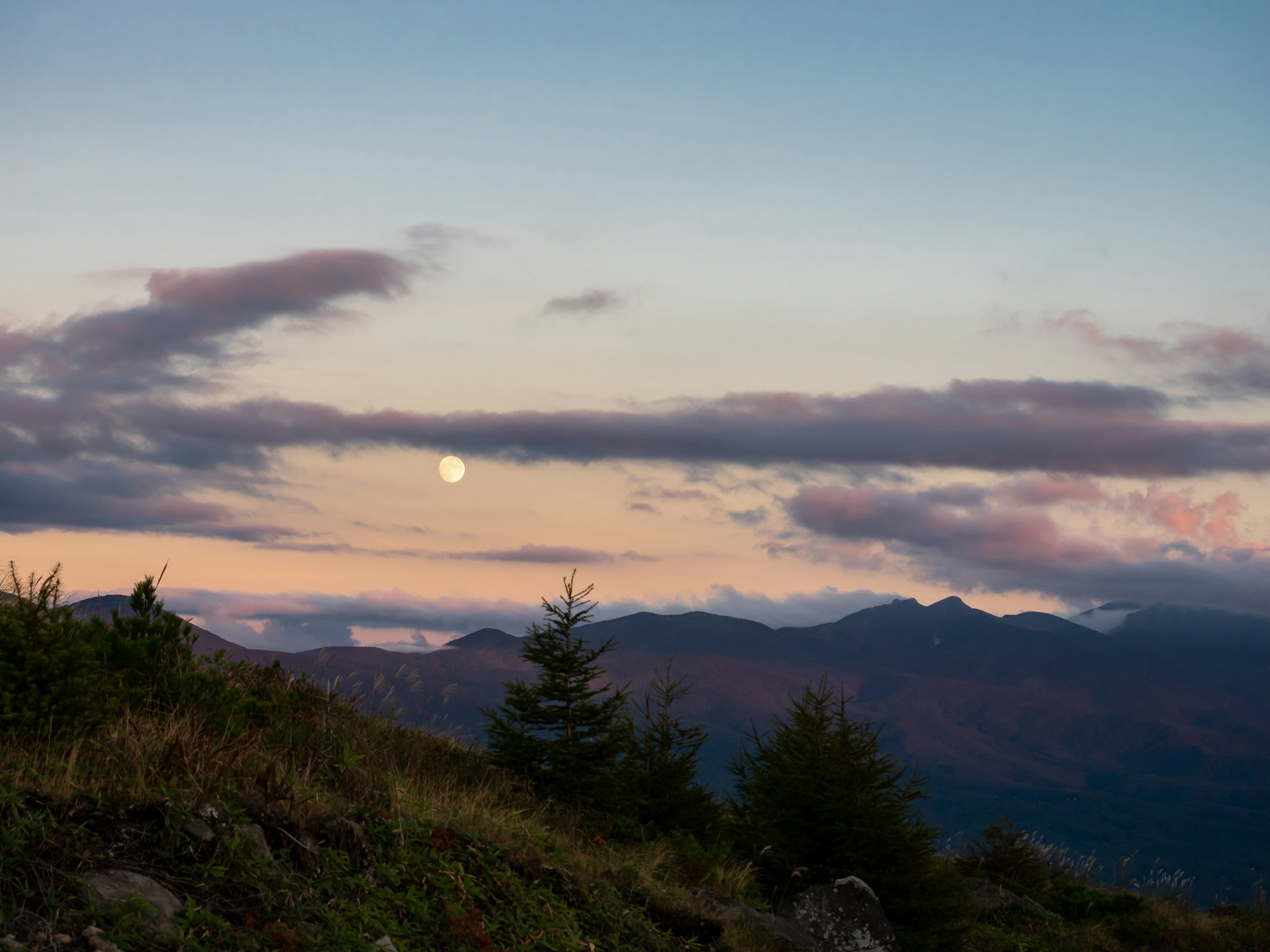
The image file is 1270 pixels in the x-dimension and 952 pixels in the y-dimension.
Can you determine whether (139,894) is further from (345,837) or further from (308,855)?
(345,837)

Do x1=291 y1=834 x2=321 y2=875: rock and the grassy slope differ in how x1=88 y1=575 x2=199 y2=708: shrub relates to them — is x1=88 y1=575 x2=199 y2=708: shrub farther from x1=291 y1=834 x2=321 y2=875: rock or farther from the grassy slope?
x1=291 y1=834 x2=321 y2=875: rock

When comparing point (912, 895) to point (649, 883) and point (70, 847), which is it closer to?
point (649, 883)

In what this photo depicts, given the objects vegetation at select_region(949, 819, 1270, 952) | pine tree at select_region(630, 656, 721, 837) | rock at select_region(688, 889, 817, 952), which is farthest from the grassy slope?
vegetation at select_region(949, 819, 1270, 952)

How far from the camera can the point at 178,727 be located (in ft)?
27.1

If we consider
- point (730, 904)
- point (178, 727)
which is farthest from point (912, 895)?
point (178, 727)

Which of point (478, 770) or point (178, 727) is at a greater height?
point (178, 727)

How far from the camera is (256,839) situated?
710 centimetres

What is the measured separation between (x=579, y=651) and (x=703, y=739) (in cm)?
552

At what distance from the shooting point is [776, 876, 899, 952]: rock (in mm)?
12250

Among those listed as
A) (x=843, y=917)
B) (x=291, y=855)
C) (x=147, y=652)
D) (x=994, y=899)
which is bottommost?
(x=994, y=899)

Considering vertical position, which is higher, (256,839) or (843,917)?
(256,839)

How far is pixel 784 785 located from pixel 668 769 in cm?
457

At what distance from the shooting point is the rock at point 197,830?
6.86 m

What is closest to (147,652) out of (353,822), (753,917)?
(353,822)
